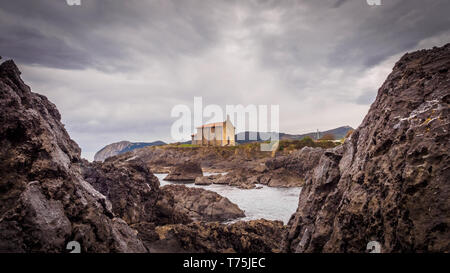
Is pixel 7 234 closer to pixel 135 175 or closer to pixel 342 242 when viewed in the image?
pixel 342 242

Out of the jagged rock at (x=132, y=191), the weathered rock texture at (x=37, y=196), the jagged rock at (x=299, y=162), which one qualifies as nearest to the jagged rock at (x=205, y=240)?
the jagged rock at (x=132, y=191)

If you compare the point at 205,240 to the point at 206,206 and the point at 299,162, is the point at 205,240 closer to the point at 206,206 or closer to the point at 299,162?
the point at 206,206

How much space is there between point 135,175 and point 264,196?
14671 mm

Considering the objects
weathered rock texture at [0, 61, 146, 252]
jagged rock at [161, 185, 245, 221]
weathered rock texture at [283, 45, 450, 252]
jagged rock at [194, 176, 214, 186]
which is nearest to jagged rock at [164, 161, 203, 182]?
jagged rock at [194, 176, 214, 186]

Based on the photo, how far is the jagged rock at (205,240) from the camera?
24.2 feet

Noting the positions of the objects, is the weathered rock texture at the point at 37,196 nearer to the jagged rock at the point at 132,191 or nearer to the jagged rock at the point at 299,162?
the jagged rock at the point at 132,191

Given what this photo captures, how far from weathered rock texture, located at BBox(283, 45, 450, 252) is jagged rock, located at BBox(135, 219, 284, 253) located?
10.2ft

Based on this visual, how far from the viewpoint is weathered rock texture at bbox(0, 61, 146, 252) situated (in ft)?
9.40

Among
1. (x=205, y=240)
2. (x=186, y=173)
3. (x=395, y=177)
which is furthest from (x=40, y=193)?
(x=186, y=173)

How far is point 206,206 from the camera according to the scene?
1538 cm

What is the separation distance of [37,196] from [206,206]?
12.8 metres

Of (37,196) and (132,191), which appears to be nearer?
(37,196)
